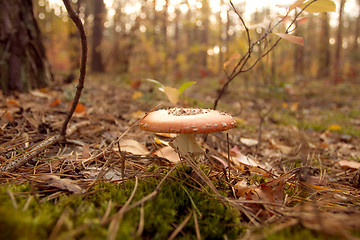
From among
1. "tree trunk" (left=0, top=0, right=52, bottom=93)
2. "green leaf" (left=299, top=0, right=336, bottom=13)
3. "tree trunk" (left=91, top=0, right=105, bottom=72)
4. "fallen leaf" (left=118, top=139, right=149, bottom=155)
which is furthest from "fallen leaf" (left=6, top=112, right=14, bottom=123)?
"tree trunk" (left=91, top=0, right=105, bottom=72)

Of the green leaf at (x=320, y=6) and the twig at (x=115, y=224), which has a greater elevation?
the green leaf at (x=320, y=6)

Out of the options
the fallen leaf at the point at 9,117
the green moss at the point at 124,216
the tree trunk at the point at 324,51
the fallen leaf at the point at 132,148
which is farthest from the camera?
the tree trunk at the point at 324,51

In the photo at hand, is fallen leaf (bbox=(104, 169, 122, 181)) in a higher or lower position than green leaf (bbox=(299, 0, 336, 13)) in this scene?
lower

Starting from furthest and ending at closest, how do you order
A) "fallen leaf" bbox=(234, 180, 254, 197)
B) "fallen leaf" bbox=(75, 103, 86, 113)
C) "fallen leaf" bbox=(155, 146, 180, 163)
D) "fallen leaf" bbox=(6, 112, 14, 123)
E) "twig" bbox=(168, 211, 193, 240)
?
"fallen leaf" bbox=(75, 103, 86, 113) → "fallen leaf" bbox=(6, 112, 14, 123) → "fallen leaf" bbox=(155, 146, 180, 163) → "fallen leaf" bbox=(234, 180, 254, 197) → "twig" bbox=(168, 211, 193, 240)

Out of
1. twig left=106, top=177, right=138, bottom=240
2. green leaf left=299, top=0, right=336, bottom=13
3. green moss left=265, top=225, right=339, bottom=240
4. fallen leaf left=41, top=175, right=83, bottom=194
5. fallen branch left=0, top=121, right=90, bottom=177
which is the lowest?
green moss left=265, top=225, right=339, bottom=240

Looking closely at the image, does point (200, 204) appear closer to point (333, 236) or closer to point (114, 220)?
point (114, 220)

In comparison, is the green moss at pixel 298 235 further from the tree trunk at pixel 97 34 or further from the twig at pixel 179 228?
the tree trunk at pixel 97 34

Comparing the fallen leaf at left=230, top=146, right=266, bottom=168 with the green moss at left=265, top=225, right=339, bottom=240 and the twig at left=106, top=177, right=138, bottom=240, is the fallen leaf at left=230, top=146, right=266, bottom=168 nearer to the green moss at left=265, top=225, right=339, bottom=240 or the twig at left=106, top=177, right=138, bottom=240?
the green moss at left=265, top=225, right=339, bottom=240

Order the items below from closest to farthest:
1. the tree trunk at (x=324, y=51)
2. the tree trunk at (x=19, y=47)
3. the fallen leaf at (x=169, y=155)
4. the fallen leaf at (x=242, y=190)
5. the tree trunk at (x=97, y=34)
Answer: the fallen leaf at (x=242, y=190)
the fallen leaf at (x=169, y=155)
the tree trunk at (x=19, y=47)
the tree trunk at (x=97, y=34)
the tree trunk at (x=324, y=51)

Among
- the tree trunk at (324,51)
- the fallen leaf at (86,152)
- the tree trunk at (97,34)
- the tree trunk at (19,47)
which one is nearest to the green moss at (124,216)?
the fallen leaf at (86,152)
